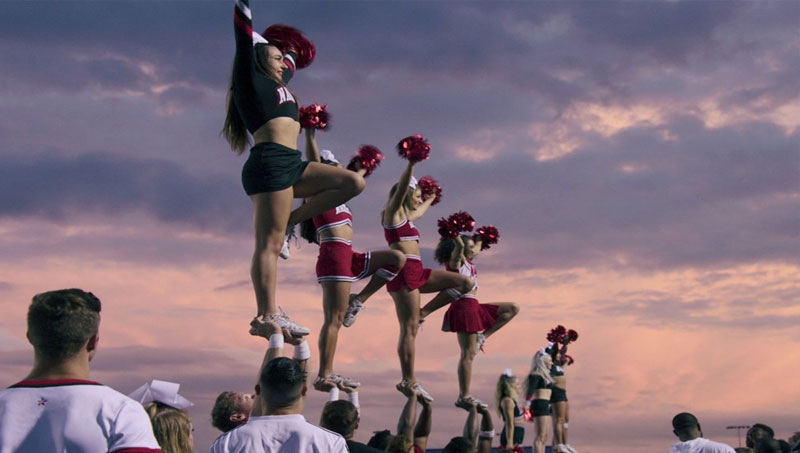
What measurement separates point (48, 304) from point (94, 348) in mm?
240

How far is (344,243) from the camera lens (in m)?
10.2

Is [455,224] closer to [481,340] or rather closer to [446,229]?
[446,229]

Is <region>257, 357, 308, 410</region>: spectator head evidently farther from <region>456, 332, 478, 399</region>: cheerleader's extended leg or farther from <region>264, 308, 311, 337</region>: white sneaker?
<region>456, 332, 478, 399</region>: cheerleader's extended leg

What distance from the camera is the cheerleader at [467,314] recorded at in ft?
41.3

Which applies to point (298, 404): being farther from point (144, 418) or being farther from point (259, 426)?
point (144, 418)

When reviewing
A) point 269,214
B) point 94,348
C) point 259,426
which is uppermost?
point 269,214

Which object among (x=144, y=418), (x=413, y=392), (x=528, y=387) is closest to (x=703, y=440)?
(x=413, y=392)

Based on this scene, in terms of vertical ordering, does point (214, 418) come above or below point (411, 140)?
below

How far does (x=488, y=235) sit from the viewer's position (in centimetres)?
1325

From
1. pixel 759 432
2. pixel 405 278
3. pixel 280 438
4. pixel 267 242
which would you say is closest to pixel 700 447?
pixel 759 432

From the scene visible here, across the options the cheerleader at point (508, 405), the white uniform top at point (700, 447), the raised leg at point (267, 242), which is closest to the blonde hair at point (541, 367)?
the cheerleader at point (508, 405)

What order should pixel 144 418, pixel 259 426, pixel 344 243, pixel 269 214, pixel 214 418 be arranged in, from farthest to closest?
pixel 344 243, pixel 269 214, pixel 214 418, pixel 259 426, pixel 144 418

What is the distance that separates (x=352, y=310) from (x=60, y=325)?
777 cm

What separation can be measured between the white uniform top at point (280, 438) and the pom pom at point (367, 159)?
658 cm
